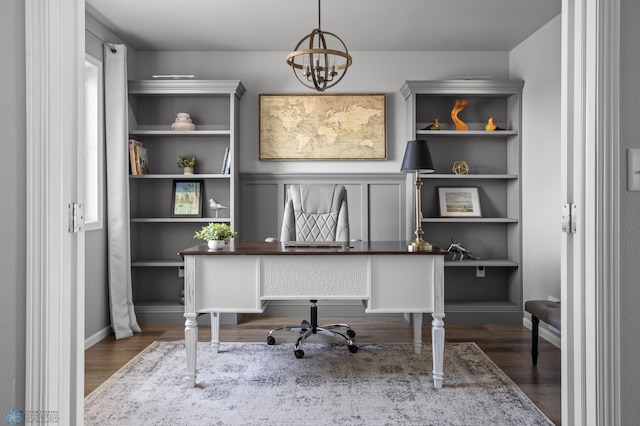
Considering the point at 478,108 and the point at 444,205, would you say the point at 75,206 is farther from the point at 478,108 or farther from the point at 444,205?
the point at 478,108

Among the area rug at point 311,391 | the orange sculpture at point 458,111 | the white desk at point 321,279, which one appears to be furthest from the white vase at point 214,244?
the orange sculpture at point 458,111

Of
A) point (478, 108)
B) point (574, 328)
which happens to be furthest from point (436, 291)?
point (478, 108)

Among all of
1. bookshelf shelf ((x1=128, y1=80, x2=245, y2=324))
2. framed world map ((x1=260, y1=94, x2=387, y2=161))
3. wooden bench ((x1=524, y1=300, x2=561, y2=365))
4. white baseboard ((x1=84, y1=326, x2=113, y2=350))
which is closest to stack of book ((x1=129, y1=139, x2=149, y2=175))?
bookshelf shelf ((x1=128, y1=80, x2=245, y2=324))

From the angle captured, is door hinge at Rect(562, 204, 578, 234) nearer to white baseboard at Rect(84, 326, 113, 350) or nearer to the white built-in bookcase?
the white built-in bookcase

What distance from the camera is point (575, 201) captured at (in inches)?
51.4

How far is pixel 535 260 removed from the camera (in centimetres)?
434

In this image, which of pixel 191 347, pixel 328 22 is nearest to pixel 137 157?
pixel 328 22

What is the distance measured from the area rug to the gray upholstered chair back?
0.91 metres

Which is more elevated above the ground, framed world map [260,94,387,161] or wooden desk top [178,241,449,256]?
framed world map [260,94,387,161]

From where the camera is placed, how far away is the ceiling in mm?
3699

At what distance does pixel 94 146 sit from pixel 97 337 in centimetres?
157

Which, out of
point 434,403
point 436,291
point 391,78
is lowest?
point 434,403

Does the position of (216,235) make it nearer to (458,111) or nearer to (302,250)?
(302,250)

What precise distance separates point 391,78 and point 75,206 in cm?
400
